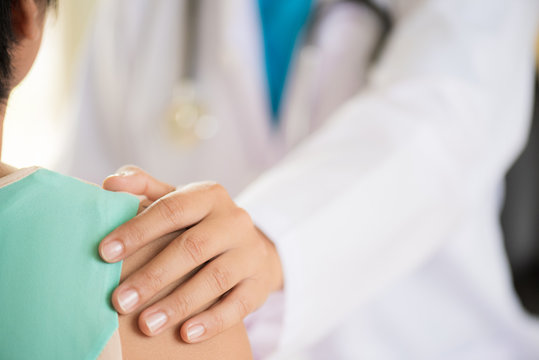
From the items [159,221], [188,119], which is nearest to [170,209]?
[159,221]

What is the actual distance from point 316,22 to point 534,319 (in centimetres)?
57

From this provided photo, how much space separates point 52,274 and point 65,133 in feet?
2.28

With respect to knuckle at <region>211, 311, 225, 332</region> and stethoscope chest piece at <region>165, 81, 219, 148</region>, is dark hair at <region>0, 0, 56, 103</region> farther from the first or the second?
stethoscope chest piece at <region>165, 81, 219, 148</region>

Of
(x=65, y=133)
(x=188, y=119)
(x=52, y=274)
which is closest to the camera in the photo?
(x=52, y=274)

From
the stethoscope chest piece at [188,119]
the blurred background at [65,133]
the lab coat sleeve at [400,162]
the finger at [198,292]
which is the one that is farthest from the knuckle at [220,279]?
the stethoscope chest piece at [188,119]

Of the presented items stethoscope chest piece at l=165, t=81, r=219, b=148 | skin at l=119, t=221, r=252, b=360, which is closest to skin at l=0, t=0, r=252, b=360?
skin at l=119, t=221, r=252, b=360

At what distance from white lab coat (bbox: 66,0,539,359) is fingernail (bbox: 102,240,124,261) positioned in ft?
0.68

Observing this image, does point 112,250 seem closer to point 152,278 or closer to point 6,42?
point 152,278

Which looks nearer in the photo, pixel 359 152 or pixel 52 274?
pixel 52 274

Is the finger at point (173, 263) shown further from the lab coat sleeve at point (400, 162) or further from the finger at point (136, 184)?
the lab coat sleeve at point (400, 162)

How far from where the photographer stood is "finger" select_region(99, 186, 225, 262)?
12.1 inches

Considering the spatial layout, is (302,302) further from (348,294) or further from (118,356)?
(118,356)

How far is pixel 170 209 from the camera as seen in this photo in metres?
0.34

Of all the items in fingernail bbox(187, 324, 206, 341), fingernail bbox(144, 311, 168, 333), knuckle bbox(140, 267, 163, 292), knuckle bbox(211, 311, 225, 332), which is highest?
knuckle bbox(140, 267, 163, 292)
